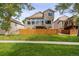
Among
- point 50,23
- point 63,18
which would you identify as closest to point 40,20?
point 50,23

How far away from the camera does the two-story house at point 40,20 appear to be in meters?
2.88

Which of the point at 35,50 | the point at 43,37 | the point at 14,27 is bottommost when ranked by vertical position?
the point at 35,50

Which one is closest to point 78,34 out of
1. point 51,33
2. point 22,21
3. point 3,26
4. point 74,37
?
point 74,37

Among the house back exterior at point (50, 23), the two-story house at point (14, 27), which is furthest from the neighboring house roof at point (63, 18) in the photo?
the two-story house at point (14, 27)

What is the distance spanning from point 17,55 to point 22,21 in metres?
0.35

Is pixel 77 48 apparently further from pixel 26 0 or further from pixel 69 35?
pixel 26 0

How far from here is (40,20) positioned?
9.51 feet

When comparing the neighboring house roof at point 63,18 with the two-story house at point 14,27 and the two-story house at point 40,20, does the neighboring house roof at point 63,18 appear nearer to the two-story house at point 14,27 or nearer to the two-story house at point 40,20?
the two-story house at point 40,20

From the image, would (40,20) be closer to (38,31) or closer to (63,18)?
(38,31)

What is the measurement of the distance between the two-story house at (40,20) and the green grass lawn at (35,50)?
19 centimetres

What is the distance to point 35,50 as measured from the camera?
286 centimetres

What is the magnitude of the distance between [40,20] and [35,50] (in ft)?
1.02

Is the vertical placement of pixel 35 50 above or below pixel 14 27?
below

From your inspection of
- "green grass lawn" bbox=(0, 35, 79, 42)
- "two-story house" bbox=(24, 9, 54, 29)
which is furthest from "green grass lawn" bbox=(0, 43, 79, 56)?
"two-story house" bbox=(24, 9, 54, 29)
